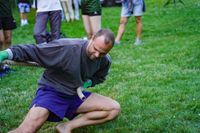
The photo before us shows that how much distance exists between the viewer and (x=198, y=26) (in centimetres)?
1152

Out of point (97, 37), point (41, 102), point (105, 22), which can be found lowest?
point (105, 22)

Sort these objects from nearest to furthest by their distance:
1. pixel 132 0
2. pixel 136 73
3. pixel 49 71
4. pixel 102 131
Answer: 1. pixel 49 71
2. pixel 102 131
3. pixel 136 73
4. pixel 132 0

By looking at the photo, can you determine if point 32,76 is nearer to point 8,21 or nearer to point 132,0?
point 8,21

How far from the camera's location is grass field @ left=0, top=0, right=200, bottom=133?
190 inches

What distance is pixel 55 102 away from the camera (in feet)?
14.1

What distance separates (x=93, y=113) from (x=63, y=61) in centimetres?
64

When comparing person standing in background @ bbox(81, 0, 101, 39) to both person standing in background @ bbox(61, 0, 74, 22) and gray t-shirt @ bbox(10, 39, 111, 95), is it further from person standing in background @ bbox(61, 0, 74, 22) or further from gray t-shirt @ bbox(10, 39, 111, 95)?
person standing in background @ bbox(61, 0, 74, 22)

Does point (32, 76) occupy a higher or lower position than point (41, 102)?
lower

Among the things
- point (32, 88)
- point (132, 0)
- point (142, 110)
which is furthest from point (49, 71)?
point (132, 0)

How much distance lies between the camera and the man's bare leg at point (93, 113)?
4.43 meters

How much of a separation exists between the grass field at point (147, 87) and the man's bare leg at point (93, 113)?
0.21 metres

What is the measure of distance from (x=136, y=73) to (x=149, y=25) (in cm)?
591

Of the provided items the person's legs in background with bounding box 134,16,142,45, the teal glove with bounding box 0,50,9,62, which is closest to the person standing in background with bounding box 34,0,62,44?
the person's legs in background with bounding box 134,16,142,45

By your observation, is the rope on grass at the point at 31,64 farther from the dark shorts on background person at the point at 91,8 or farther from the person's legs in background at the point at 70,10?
the person's legs in background at the point at 70,10
